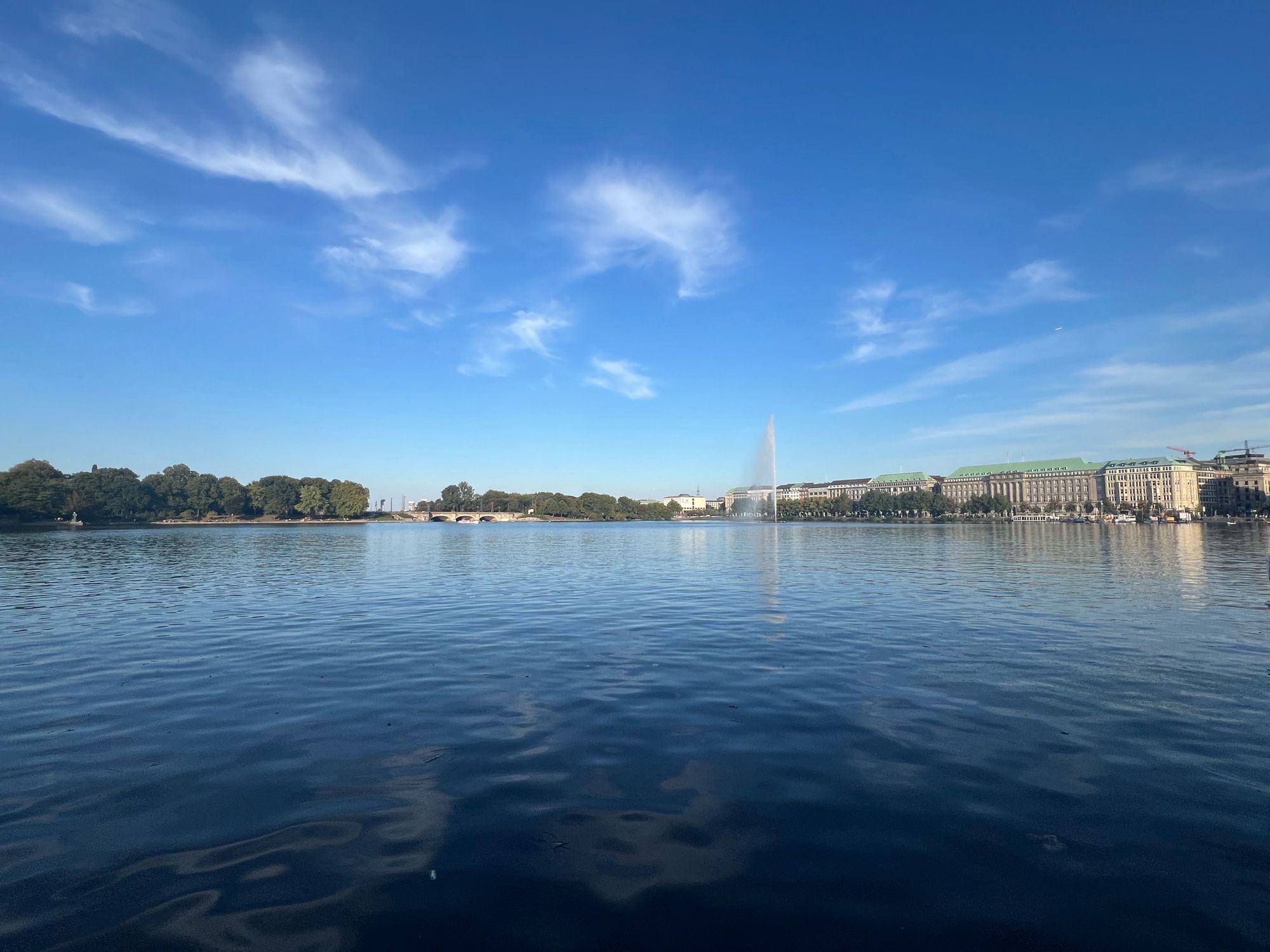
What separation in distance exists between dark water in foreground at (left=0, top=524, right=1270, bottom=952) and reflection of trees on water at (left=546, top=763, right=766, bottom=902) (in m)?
0.04

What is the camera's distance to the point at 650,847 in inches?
287

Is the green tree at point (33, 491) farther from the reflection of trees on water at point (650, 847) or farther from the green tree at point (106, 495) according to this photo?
the reflection of trees on water at point (650, 847)

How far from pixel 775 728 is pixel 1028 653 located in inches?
380

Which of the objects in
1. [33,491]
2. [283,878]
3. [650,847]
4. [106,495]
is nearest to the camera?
[283,878]

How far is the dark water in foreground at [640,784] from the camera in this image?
6.06m

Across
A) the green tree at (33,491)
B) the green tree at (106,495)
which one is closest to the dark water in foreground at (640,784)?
the green tree at (33,491)

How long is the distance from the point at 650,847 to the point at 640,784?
66.5 inches

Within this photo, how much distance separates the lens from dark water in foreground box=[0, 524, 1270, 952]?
6059 mm

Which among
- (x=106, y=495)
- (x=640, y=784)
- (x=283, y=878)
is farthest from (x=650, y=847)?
(x=106, y=495)

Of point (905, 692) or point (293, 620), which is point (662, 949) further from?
point (293, 620)

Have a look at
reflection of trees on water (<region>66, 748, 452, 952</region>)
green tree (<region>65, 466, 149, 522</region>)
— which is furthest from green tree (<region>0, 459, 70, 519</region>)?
reflection of trees on water (<region>66, 748, 452, 952</region>)

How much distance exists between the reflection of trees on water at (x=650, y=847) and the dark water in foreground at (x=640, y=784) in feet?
0.13

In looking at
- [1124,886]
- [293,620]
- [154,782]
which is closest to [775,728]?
[1124,886]

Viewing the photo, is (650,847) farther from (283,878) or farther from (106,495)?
(106,495)
